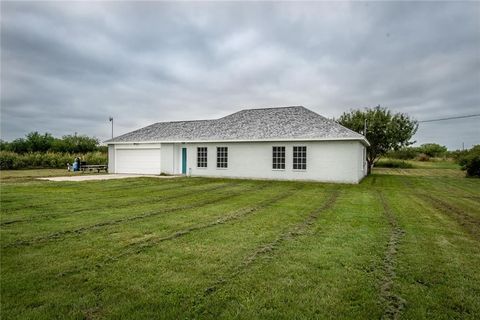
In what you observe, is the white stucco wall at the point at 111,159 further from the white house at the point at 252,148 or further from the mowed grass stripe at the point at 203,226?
the mowed grass stripe at the point at 203,226

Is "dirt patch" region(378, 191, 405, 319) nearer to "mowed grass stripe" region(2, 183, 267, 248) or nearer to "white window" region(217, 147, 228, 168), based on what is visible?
"mowed grass stripe" region(2, 183, 267, 248)

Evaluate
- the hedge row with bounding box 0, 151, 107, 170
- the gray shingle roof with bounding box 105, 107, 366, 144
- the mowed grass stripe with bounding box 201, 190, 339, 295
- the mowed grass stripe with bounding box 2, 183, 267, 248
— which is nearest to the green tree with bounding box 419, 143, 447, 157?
the gray shingle roof with bounding box 105, 107, 366, 144

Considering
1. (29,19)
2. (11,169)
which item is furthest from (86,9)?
(11,169)

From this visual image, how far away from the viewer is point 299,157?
1805 cm

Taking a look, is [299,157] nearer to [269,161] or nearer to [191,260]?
[269,161]

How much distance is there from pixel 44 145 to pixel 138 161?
2013 centimetres

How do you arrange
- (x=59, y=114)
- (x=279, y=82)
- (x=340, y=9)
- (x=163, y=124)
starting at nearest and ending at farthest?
(x=340, y=9) → (x=279, y=82) → (x=163, y=124) → (x=59, y=114)

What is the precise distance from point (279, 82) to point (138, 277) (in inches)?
853

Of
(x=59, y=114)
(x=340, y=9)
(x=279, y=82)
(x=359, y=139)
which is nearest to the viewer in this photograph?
(x=340, y=9)

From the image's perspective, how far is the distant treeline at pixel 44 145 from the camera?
34.2 m

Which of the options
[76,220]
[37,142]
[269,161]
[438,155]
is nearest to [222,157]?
[269,161]

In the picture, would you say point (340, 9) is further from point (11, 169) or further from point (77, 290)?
point (11, 169)

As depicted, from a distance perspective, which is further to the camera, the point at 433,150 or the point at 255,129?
the point at 433,150

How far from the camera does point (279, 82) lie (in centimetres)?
2345
